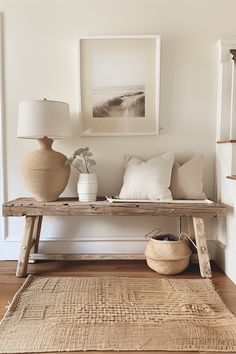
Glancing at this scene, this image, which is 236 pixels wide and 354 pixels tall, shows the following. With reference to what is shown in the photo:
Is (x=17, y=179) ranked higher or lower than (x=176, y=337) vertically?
higher

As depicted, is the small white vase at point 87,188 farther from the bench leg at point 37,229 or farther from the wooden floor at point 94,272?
the wooden floor at point 94,272

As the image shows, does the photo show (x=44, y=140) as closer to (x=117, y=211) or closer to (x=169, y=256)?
(x=117, y=211)

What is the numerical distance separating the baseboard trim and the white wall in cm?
42

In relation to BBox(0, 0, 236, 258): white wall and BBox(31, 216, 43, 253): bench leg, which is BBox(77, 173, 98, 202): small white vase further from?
BBox(31, 216, 43, 253): bench leg

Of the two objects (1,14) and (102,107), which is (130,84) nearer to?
(102,107)

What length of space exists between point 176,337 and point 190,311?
0.83 ft

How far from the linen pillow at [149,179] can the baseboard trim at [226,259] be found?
0.56 m

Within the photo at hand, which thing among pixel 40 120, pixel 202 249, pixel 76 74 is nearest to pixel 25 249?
pixel 40 120

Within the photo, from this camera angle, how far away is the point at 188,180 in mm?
2355

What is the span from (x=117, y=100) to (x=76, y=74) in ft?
1.22

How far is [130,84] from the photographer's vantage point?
2.46m

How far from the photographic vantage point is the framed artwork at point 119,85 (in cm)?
243

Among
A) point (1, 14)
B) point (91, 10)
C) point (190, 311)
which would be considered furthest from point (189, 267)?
point (1, 14)

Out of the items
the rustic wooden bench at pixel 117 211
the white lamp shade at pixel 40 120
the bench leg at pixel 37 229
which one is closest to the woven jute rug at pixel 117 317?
the rustic wooden bench at pixel 117 211
